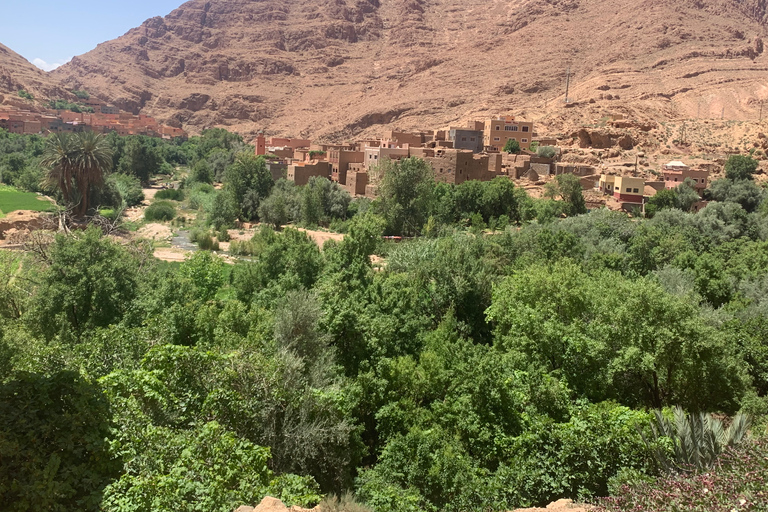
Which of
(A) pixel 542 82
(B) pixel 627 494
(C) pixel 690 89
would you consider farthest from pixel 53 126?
(B) pixel 627 494

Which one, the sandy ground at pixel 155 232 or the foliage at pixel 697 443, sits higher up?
the foliage at pixel 697 443

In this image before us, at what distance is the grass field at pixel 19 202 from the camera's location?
3658 centimetres

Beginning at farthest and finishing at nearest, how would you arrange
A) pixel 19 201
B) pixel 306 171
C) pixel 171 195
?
pixel 171 195 < pixel 306 171 < pixel 19 201

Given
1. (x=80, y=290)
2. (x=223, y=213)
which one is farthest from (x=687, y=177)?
(x=80, y=290)

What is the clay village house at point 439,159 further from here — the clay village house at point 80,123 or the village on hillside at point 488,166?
the clay village house at point 80,123

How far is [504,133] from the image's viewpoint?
167ft

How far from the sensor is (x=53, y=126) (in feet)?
245

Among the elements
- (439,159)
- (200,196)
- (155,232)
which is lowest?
(155,232)

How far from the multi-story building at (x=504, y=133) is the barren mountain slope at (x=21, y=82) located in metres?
66.8

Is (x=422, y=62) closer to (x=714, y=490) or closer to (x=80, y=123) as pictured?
(x=80, y=123)

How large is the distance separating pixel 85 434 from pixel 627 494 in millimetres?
5657

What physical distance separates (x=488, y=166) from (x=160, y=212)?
2449cm

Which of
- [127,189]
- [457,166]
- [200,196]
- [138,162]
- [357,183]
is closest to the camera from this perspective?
[457,166]

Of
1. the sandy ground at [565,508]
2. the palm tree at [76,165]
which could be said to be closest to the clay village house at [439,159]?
the palm tree at [76,165]
